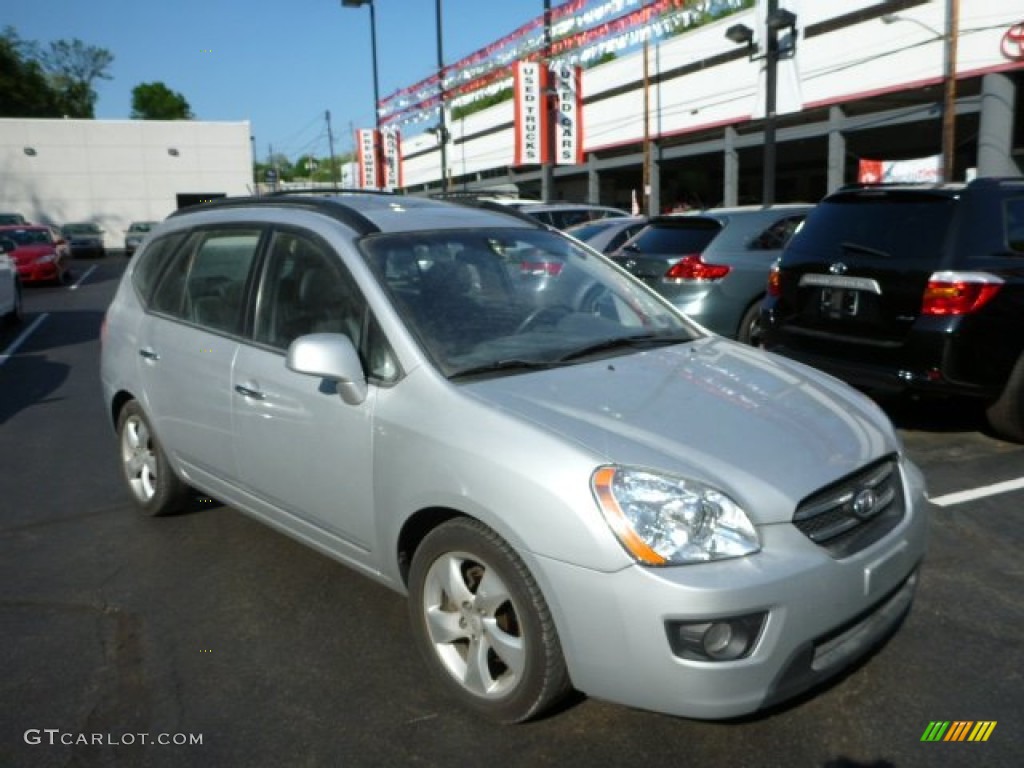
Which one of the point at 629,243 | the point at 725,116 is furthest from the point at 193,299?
the point at 725,116

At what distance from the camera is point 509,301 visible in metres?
3.52

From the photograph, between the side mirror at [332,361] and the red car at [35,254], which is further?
the red car at [35,254]

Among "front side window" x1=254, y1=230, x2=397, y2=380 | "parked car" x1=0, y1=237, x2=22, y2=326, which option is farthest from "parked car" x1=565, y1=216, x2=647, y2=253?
"parked car" x1=0, y1=237, x2=22, y2=326

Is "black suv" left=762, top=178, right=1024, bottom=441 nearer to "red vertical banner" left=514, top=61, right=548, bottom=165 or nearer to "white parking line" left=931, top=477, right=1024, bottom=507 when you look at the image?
"white parking line" left=931, top=477, right=1024, bottom=507

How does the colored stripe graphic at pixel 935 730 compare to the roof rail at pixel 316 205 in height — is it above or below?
below

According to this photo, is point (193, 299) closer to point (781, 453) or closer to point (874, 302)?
point (781, 453)

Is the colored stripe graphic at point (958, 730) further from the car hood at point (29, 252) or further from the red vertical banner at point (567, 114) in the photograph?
the red vertical banner at point (567, 114)

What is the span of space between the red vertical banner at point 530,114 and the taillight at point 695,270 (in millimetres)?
24622

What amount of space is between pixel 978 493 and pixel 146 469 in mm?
4568

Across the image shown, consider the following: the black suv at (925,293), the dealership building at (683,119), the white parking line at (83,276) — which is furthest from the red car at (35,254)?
the black suv at (925,293)

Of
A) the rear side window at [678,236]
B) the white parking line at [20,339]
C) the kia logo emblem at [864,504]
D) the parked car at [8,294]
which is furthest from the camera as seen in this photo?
the parked car at [8,294]

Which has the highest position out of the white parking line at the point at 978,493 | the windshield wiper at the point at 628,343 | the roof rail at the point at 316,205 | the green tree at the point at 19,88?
the green tree at the point at 19,88

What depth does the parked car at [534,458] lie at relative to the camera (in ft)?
7.81

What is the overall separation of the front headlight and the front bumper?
0.04 meters
